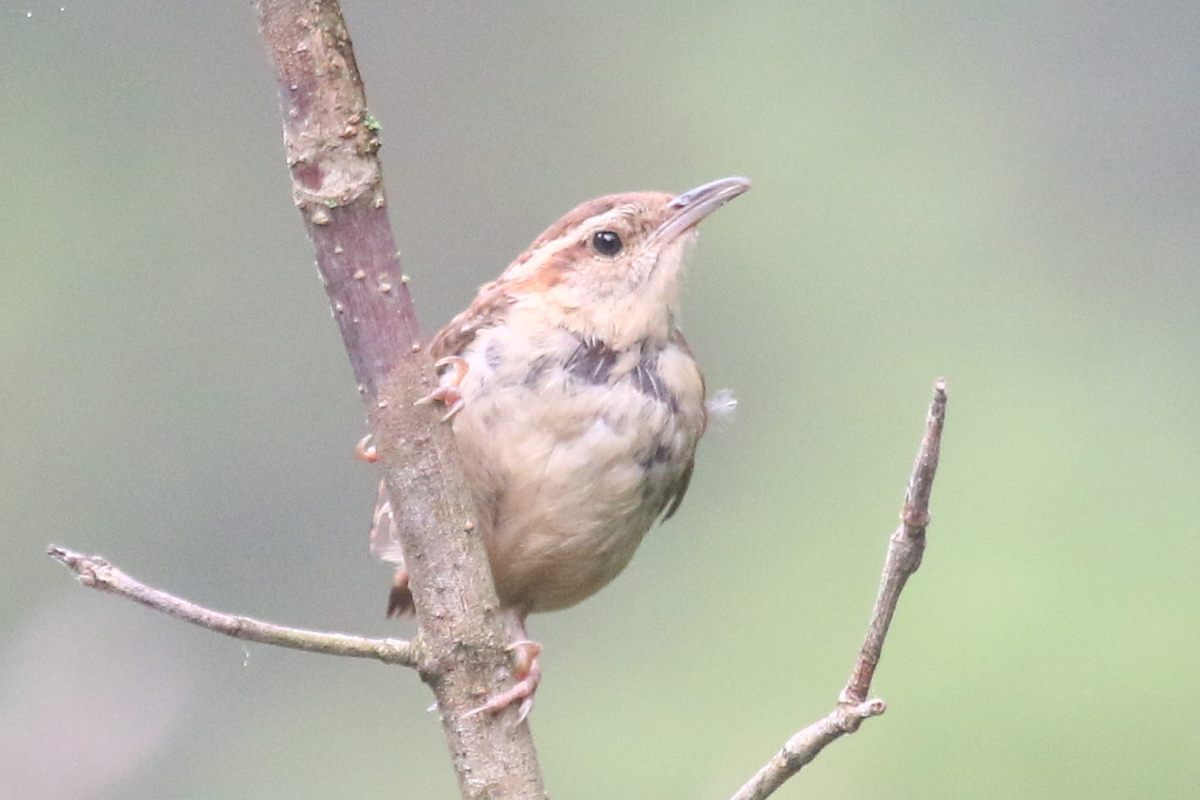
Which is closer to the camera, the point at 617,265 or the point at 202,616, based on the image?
→ the point at 202,616

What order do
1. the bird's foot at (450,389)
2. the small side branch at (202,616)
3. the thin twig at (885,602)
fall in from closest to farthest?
the thin twig at (885,602), the small side branch at (202,616), the bird's foot at (450,389)

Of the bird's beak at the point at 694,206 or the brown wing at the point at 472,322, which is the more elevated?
the bird's beak at the point at 694,206

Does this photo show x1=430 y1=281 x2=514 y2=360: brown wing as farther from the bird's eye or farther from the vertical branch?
the vertical branch

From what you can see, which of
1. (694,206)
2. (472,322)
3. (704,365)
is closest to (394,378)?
(472,322)

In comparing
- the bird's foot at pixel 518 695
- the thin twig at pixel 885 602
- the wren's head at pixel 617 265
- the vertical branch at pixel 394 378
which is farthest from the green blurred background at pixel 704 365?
the thin twig at pixel 885 602

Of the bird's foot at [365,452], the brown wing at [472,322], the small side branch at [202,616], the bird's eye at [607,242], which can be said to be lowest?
the small side branch at [202,616]

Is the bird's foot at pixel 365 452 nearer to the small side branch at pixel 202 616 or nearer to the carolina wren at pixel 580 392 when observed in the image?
the carolina wren at pixel 580 392

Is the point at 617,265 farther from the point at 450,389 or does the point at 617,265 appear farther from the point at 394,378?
the point at 394,378

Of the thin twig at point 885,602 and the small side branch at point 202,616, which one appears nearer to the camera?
the thin twig at point 885,602

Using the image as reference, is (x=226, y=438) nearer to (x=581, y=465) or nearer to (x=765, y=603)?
(x=765, y=603)
